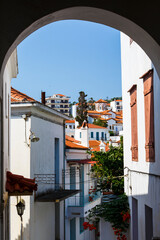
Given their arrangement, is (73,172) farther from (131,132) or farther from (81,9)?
(81,9)

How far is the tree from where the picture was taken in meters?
78.9

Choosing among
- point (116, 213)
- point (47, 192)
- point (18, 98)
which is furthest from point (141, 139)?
point (47, 192)

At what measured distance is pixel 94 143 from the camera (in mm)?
52344

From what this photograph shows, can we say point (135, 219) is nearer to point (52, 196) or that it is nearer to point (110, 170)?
point (110, 170)

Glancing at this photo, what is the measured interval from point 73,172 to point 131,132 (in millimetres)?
9842

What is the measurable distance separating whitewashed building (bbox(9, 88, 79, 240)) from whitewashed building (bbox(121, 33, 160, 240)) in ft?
10.0

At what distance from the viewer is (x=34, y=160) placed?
1344 centimetres

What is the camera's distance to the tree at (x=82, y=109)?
7886 centimetres

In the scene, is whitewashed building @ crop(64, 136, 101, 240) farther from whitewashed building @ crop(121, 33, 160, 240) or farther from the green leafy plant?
whitewashed building @ crop(121, 33, 160, 240)

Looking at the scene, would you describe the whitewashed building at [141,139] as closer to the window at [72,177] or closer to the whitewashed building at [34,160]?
the whitewashed building at [34,160]

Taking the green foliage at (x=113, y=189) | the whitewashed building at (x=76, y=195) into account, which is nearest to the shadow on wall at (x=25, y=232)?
the green foliage at (x=113, y=189)

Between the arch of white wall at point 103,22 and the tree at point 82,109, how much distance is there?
236 ft

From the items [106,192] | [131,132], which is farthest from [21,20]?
[106,192]

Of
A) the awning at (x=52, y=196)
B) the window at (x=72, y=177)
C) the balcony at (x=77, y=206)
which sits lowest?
the balcony at (x=77, y=206)
